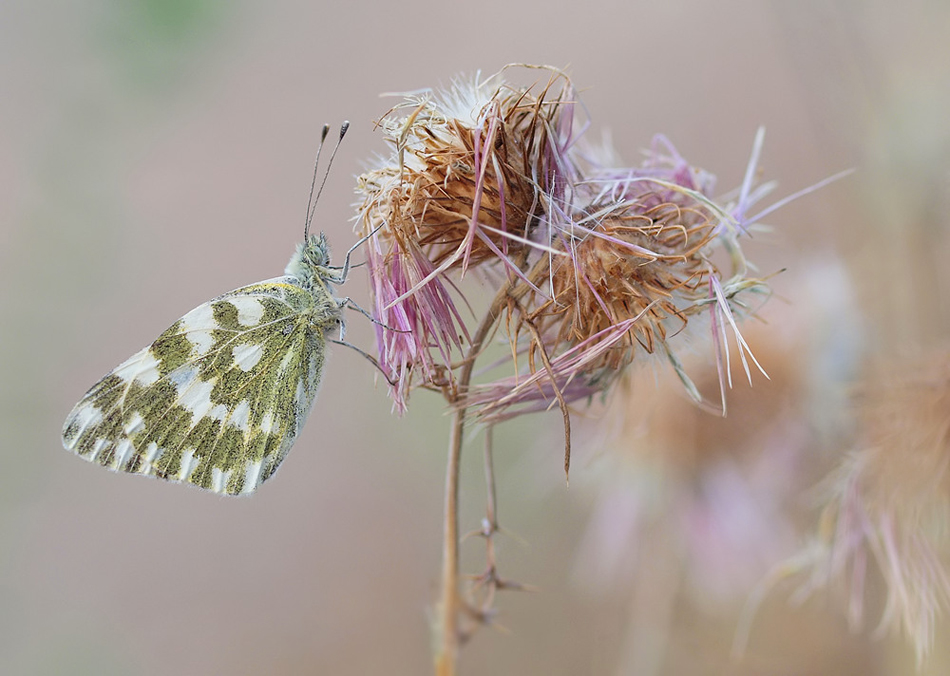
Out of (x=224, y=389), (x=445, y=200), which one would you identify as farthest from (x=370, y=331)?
(x=445, y=200)

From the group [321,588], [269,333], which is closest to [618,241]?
[269,333]

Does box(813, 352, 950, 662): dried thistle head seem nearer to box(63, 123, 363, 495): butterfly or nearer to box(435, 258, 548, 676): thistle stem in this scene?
box(435, 258, 548, 676): thistle stem

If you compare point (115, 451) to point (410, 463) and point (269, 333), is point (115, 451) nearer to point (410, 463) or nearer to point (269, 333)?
point (269, 333)

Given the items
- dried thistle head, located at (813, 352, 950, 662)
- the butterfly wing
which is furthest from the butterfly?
dried thistle head, located at (813, 352, 950, 662)

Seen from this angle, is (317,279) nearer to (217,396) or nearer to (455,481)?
(217,396)

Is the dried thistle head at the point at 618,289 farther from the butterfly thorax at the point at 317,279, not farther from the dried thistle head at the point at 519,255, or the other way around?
the butterfly thorax at the point at 317,279

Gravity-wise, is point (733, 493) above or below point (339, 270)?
below

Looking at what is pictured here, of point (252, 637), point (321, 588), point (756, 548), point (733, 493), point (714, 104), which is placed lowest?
point (252, 637)

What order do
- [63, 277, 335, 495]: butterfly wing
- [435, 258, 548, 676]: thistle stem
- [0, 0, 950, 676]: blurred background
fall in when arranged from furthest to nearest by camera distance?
1. [0, 0, 950, 676]: blurred background
2. [63, 277, 335, 495]: butterfly wing
3. [435, 258, 548, 676]: thistle stem
